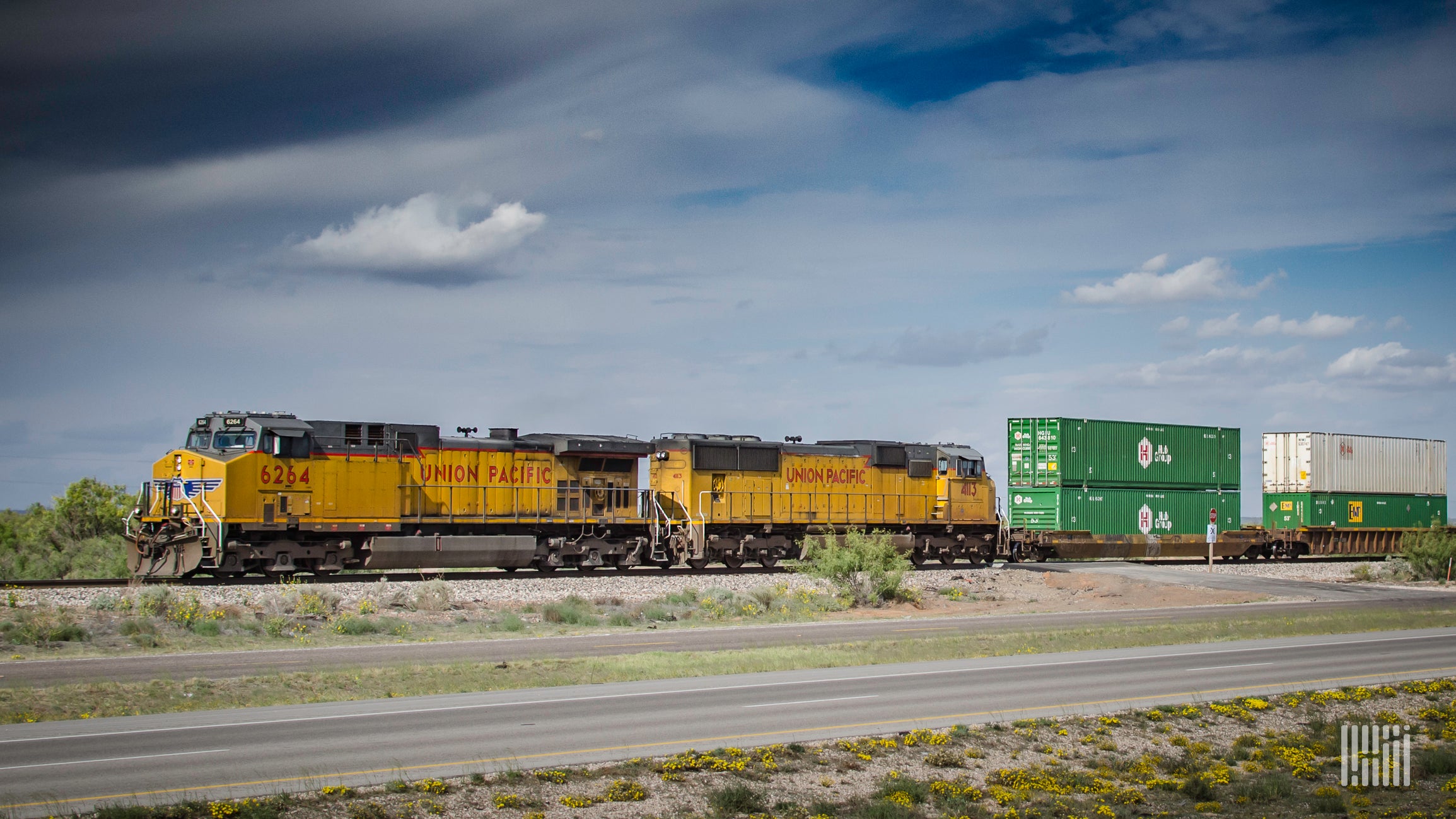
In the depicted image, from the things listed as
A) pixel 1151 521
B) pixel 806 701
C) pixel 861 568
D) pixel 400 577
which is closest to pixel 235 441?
pixel 400 577

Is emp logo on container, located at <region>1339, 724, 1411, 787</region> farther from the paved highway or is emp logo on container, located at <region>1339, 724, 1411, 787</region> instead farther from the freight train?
the freight train

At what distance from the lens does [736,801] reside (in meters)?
9.85

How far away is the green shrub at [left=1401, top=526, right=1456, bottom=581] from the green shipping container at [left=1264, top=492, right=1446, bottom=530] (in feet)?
12.3

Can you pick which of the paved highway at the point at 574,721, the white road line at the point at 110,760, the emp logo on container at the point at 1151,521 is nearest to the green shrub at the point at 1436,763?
the paved highway at the point at 574,721

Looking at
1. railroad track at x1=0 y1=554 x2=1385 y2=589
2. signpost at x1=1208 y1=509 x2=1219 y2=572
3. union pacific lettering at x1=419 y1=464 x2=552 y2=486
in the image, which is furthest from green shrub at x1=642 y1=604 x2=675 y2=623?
signpost at x1=1208 y1=509 x2=1219 y2=572

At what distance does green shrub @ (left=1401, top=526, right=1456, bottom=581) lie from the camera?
4122 centimetres

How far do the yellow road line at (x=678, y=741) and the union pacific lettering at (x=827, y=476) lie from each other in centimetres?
2057

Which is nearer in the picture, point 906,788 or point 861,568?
point 906,788

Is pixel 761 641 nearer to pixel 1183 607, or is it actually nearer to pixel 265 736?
pixel 265 736

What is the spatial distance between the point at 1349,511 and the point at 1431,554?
7.08m

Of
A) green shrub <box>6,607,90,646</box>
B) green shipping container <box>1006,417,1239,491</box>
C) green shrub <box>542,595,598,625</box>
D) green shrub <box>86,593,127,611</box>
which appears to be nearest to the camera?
green shrub <box>6,607,90,646</box>

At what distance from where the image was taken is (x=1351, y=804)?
10.7m

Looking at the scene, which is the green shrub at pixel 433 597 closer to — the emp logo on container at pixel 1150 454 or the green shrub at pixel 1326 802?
the green shrub at pixel 1326 802

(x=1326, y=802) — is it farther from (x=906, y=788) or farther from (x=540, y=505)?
(x=540, y=505)
